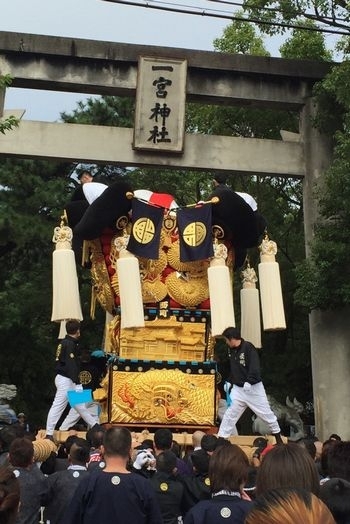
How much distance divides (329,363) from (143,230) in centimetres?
453

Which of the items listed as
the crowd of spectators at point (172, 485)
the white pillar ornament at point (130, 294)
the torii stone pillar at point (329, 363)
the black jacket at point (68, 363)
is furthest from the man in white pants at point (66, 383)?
the torii stone pillar at point (329, 363)

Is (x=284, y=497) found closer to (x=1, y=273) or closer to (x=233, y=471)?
(x=233, y=471)

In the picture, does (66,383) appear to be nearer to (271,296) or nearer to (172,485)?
(271,296)

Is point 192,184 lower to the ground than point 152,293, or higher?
higher

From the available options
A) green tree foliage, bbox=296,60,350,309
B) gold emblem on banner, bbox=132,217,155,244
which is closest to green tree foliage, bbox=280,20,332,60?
green tree foliage, bbox=296,60,350,309

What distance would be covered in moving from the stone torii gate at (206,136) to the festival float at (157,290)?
6.99ft

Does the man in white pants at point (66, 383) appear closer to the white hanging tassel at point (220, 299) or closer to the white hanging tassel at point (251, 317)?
the white hanging tassel at point (220, 299)

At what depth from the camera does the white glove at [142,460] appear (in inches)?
200

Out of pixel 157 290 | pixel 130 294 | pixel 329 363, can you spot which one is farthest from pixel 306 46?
pixel 130 294

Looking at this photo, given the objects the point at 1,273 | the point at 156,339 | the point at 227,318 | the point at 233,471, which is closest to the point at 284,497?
the point at 233,471

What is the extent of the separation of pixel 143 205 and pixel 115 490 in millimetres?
7176

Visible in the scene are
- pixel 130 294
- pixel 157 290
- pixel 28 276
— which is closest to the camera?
pixel 130 294

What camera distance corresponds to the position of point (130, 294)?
9.87 metres

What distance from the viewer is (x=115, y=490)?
3.61 meters
